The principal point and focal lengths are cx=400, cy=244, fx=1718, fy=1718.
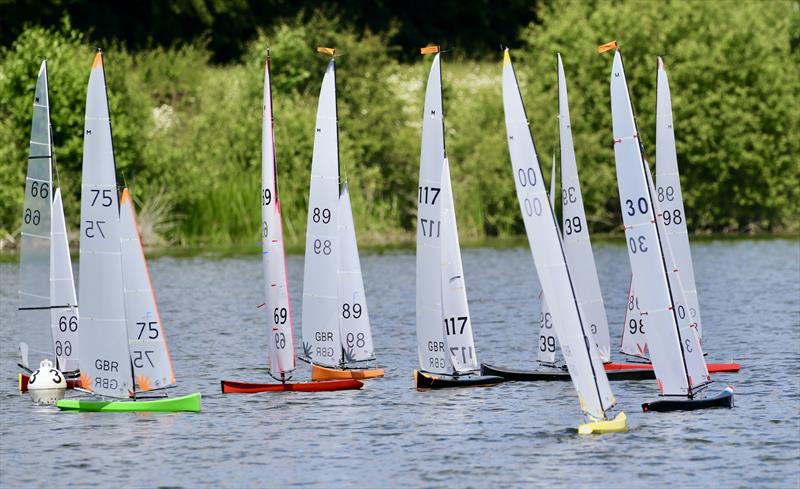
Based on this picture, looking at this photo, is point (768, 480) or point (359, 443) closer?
point (768, 480)

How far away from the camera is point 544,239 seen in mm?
21438

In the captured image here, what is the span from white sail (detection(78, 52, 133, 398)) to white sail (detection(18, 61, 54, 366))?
8.84 ft

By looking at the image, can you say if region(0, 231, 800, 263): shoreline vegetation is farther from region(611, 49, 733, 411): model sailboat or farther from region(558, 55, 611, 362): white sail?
region(611, 49, 733, 411): model sailboat

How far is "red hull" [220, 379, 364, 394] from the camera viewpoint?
27422 millimetres

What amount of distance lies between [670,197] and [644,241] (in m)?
5.47

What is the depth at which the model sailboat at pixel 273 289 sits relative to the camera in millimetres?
26156

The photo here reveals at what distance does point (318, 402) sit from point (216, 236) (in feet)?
130

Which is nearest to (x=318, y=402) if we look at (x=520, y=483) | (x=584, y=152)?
(x=520, y=483)

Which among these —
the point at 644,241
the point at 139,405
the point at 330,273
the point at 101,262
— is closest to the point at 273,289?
the point at 330,273

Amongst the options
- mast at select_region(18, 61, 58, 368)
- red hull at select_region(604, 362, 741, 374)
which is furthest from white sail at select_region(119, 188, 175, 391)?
red hull at select_region(604, 362, 741, 374)

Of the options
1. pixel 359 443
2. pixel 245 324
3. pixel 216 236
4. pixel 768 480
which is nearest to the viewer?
pixel 768 480

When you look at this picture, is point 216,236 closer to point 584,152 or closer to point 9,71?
point 9,71

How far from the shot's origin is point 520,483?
19.8 m

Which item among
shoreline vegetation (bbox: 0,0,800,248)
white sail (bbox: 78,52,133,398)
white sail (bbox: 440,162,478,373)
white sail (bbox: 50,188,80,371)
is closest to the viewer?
white sail (bbox: 78,52,133,398)
